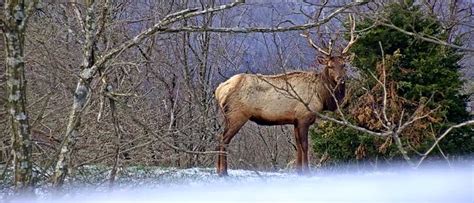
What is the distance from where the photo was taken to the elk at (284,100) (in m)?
5.75

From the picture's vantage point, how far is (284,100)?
580 centimetres

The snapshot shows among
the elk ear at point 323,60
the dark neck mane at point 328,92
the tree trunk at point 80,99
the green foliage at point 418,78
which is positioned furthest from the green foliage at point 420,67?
the tree trunk at point 80,99

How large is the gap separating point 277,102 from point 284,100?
7cm

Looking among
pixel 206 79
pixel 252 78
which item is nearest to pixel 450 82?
pixel 252 78

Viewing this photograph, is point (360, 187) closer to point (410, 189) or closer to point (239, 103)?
point (410, 189)

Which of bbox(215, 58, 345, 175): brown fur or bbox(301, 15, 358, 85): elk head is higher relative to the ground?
bbox(301, 15, 358, 85): elk head

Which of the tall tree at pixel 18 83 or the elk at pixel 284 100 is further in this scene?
the elk at pixel 284 100

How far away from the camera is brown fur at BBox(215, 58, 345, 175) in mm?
5770

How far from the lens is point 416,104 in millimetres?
6230

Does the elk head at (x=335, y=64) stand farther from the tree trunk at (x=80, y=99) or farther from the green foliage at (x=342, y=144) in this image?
the tree trunk at (x=80, y=99)

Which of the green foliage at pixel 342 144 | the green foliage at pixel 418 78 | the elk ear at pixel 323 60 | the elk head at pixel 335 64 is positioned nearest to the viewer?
the elk head at pixel 335 64

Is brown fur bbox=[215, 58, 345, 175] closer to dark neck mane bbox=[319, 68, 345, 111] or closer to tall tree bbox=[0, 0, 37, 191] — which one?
dark neck mane bbox=[319, 68, 345, 111]

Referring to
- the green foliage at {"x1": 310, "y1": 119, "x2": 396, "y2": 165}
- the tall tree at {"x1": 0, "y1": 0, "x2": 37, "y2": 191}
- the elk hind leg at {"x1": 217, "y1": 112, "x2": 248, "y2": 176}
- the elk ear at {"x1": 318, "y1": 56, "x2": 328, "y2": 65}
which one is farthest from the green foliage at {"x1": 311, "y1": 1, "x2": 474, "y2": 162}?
the tall tree at {"x1": 0, "y1": 0, "x2": 37, "y2": 191}

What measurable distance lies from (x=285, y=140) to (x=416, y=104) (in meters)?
4.88
